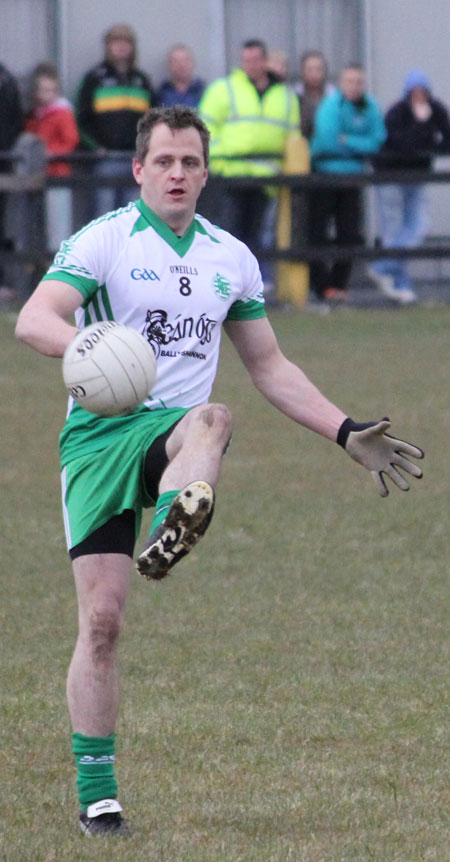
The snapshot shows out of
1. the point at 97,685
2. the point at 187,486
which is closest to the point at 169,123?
the point at 187,486

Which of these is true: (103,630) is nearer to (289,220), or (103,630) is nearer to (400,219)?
(289,220)

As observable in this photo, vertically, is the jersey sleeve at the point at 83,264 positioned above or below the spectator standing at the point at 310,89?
above

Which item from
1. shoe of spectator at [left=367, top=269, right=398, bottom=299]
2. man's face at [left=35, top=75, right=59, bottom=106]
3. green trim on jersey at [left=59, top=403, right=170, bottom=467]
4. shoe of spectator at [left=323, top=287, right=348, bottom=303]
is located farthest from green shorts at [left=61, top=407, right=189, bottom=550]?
shoe of spectator at [left=367, top=269, right=398, bottom=299]

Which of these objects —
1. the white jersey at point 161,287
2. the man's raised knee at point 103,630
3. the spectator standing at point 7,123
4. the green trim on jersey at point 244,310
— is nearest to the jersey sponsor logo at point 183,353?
the white jersey at point 161,287

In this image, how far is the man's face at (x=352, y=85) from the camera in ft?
60.5

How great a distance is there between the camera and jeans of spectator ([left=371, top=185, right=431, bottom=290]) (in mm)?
19109

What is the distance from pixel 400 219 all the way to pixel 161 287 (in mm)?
14396

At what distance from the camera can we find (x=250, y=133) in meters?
18.6

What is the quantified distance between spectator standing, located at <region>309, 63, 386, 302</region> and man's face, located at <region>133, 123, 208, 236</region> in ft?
44.5

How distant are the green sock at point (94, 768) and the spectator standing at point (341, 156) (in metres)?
14.0

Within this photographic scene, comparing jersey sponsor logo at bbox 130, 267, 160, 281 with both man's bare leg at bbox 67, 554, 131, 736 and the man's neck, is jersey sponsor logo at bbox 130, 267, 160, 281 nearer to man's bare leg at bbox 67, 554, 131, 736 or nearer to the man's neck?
man's bare leg at bbox 67, 554, 131, 736

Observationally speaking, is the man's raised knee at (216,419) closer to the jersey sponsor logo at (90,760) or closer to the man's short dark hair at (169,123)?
the man's short dark hair at (169,123)

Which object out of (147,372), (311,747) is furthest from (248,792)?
(147,372)

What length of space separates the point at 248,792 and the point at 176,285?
168 centimetres
